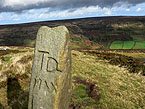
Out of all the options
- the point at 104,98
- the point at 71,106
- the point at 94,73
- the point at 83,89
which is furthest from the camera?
the point at 94,73

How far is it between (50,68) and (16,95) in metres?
4.34

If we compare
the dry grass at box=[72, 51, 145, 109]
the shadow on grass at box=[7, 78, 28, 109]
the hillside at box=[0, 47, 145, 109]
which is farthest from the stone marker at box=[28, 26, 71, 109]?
the dry grass at box=[72, 51, 145, 109]

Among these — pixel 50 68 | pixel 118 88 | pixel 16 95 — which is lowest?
pixel 118 88

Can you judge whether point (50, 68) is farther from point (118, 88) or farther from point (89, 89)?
point (118, 88)

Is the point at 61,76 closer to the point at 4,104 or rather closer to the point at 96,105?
the point at 96,105

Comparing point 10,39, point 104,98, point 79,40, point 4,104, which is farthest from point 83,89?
point 10,39

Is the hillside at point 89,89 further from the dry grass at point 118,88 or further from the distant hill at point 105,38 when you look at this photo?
the distant hill at point 105,38

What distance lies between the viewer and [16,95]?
8.23 meters

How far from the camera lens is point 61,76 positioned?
5.05m

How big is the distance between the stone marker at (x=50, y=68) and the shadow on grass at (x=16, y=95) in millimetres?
2220

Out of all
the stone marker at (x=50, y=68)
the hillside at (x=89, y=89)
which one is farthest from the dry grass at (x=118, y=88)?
the stone marker at (x=50, y=68)

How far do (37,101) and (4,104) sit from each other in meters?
3.31

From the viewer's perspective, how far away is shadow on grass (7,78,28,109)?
23.5ft

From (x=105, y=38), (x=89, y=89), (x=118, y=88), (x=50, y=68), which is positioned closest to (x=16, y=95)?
(x=50, y=68)
